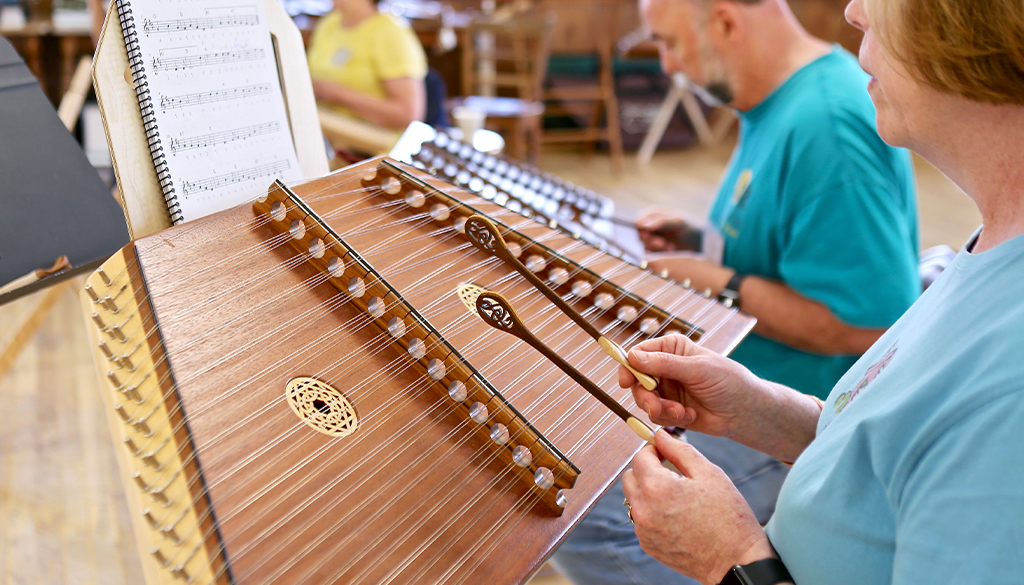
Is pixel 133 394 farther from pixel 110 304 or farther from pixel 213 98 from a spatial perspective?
pixel 213 98

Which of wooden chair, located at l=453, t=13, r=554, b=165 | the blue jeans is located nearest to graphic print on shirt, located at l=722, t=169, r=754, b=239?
the blue jeans

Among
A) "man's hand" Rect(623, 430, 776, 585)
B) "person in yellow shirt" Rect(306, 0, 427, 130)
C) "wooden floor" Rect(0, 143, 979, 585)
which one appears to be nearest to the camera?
"man's hand" Rect(623, 430, 776, 585)

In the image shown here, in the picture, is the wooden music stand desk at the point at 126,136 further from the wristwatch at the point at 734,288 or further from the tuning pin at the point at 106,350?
the wristwatch at the point at 734,288

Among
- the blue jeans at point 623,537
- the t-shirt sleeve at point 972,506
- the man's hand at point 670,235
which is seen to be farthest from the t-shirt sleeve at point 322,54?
the t-shirt sleeve at point 972,506

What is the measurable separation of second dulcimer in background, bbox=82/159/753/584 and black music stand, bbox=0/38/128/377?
1.32ft

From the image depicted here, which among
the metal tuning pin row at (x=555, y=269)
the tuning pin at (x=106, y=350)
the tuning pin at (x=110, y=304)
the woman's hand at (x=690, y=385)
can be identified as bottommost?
the woman's hand at (x=690, y=385)

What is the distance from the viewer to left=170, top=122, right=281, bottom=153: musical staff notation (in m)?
0.86

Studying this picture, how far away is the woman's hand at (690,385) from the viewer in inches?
36.0

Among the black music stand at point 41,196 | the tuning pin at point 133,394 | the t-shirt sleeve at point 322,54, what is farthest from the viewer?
the t-shirt sleeve at point 322,54

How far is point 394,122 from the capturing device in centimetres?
272

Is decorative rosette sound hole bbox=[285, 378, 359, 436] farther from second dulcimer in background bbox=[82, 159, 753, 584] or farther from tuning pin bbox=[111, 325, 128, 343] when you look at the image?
tuning pin bbox=[111, 325, 128, 343]

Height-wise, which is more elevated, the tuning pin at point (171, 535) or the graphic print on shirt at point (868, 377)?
the tuning pin at point (171, 535)

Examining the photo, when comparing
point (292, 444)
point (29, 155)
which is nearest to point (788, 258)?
point (292, 444)

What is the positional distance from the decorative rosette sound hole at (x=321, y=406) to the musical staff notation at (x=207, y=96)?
40 cm
